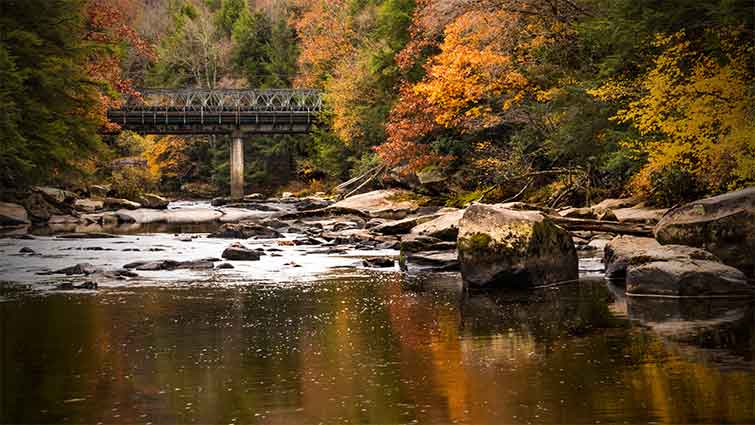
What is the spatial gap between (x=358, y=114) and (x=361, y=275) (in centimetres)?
2924

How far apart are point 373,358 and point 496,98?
2222 cm

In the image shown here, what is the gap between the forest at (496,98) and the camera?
17969 mm

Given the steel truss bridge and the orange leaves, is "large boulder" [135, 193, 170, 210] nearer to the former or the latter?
the steel truss bridge

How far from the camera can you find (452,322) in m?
11.6

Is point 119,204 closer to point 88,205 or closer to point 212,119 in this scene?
point 88,205

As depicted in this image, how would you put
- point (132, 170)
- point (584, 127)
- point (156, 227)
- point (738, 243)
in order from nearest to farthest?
point (738, 243)
point (584, 127)
point (156, 227)
point (132, 170)

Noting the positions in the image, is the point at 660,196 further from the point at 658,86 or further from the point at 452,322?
the point at 452,322

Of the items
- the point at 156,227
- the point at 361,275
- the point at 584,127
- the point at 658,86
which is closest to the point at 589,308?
the point at 361,275

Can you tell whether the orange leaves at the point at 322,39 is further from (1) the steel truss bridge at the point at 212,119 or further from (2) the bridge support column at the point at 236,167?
(2) the bridge support column at the point at 236,167

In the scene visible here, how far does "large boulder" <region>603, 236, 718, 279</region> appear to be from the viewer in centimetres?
1332

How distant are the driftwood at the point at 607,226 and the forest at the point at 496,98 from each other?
61.7 inches

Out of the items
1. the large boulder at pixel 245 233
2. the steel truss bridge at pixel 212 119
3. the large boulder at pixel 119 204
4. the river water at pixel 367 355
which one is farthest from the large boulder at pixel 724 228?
the steel truss bridge at pixel 212 119

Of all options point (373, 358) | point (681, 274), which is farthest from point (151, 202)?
point (373, 358)

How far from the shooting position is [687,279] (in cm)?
1287
